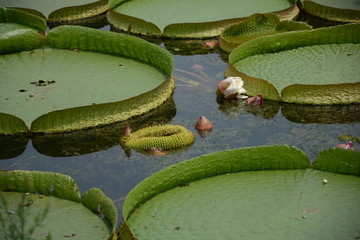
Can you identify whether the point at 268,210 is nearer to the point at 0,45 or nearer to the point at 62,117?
the point at 62,117

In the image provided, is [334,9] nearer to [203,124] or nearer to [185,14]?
[185,14]

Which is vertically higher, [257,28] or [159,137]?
[257,28]

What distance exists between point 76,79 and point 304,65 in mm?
1713

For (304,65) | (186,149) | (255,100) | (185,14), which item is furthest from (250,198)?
(185,14)

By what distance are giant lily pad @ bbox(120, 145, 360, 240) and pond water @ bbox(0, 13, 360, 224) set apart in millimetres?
335

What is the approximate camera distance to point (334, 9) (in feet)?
20.5

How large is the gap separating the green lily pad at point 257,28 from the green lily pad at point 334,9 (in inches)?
25.9

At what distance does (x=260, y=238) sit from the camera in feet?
10.2

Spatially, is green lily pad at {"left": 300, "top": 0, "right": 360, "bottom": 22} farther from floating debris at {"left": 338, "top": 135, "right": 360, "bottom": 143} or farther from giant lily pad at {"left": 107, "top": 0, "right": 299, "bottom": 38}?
floating debris at {"left": 338, "top": 135, "right": 360, "bottom": 143}

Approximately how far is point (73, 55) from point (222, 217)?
8.70 feet

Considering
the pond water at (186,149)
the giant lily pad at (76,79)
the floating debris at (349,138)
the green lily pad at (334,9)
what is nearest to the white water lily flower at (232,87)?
the pond water at (186,149)

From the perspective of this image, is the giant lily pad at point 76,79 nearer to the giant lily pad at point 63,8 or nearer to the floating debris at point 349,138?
the giant lily pad at point 63,8

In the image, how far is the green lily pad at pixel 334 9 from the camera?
6.18 metres

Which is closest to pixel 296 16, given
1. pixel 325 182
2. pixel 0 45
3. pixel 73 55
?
pixel 73 55
